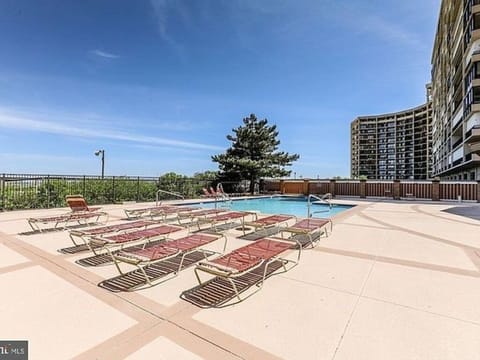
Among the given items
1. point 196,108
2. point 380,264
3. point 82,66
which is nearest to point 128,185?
point 82,66

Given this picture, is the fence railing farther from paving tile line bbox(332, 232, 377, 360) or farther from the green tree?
paving tile line bbox(332, 232, 377, 360)

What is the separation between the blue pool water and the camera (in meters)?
13.4

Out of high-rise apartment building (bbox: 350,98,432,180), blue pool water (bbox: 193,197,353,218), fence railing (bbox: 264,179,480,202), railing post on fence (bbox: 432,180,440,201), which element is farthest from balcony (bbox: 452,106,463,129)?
high-rise apartment building (bbox: 350,98,432,180)

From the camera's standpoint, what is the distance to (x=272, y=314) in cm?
286

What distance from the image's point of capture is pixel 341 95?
2016 centimetres

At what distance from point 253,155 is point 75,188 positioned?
1418 centimetres

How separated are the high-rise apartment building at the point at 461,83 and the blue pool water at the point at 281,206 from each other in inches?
625

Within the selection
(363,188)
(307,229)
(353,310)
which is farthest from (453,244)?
(363,188)

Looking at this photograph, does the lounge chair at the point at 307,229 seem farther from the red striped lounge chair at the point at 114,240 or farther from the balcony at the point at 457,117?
the balcony at the point at 457,117

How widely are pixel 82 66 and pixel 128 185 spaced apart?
21.9 ft

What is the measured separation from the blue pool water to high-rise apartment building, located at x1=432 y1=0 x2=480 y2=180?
15887 mm

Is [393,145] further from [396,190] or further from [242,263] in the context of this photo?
[242,263]

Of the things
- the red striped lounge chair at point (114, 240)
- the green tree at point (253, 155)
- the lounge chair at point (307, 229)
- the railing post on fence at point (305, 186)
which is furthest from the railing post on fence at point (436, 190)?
the red striped lounge chair at point (114, 240)

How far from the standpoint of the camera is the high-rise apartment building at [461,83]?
2203 cm
